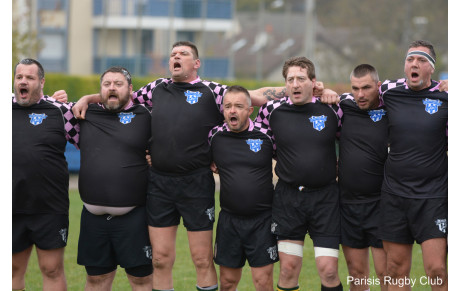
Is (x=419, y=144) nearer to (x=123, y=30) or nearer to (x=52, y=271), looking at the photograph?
(x=52, y=271)

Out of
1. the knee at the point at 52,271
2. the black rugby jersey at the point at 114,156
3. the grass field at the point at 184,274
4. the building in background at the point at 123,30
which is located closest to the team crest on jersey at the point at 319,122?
the black rugby jersey at the point at 114,156

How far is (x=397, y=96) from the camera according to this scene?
A: 7129mm

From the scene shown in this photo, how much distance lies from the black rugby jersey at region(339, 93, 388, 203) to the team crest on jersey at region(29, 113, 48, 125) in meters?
3.09

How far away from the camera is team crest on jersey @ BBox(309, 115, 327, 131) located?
23.9ft

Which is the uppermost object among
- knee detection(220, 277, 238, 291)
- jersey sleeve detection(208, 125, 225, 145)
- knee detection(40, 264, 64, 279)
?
jersey sleeve detection(208, 125, 225, 145)

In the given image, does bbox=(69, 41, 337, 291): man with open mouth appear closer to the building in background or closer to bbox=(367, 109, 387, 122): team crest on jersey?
bbox=(367, 109, 387, 122): team crest on jersey

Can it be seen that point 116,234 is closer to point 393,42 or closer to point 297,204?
point 297,204

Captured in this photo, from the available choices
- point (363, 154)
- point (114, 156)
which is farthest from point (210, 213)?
point (363, 154)

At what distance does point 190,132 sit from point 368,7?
40.7 meters

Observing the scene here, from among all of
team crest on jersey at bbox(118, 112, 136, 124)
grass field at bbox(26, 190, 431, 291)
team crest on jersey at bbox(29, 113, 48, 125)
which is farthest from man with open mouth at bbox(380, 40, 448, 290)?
team crest on jersey at bbox(29, 113, 48, 125)

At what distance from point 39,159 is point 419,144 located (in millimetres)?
3750

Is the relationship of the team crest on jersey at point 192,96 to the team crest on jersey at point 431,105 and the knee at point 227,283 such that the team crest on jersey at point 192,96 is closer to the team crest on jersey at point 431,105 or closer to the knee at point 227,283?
the knee at point 227,283
